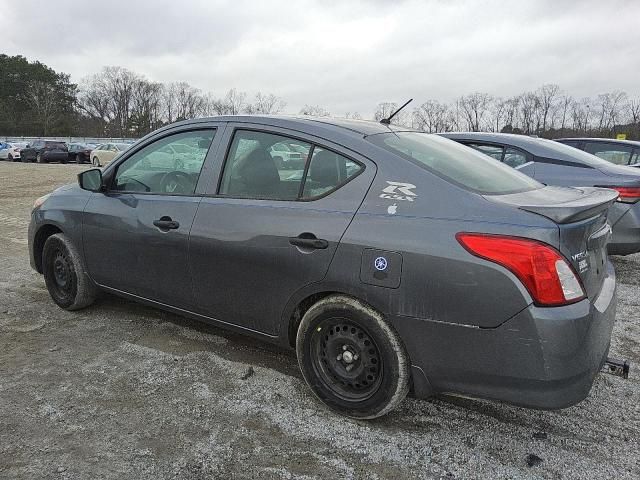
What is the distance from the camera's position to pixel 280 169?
298 cm

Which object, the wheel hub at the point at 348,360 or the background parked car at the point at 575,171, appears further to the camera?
the background parked car at the point at 575,171

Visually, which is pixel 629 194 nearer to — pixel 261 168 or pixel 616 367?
pixel 616 367

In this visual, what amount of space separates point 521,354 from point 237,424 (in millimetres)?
1445

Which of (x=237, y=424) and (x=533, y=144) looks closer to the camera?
(x=237, y=424)

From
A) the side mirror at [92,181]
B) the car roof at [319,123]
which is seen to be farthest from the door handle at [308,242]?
the side mirror at [92,181]

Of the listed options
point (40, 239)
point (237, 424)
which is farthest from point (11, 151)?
point (237, 424)

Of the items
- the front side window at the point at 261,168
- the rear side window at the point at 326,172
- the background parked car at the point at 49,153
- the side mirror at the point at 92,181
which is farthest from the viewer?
the background parked car at the point at 49,153

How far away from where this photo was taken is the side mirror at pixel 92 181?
3.83 m

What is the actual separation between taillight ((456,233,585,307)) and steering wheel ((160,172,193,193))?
197cm

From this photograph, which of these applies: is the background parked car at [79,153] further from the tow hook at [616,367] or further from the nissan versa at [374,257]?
the tow hook at [616,367]

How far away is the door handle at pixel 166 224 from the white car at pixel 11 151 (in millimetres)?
39632

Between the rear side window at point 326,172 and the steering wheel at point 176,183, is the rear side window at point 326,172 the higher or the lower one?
the higher one

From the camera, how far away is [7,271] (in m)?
5.50

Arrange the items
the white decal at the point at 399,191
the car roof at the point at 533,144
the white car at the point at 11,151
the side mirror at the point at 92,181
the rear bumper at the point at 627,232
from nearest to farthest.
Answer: the white decal at the point at 399,191
the side mirror at the point at 92,181
the rear bumper at the point at 627,232
the car roof at the point at 533,144
the white car at the point at 11,151
